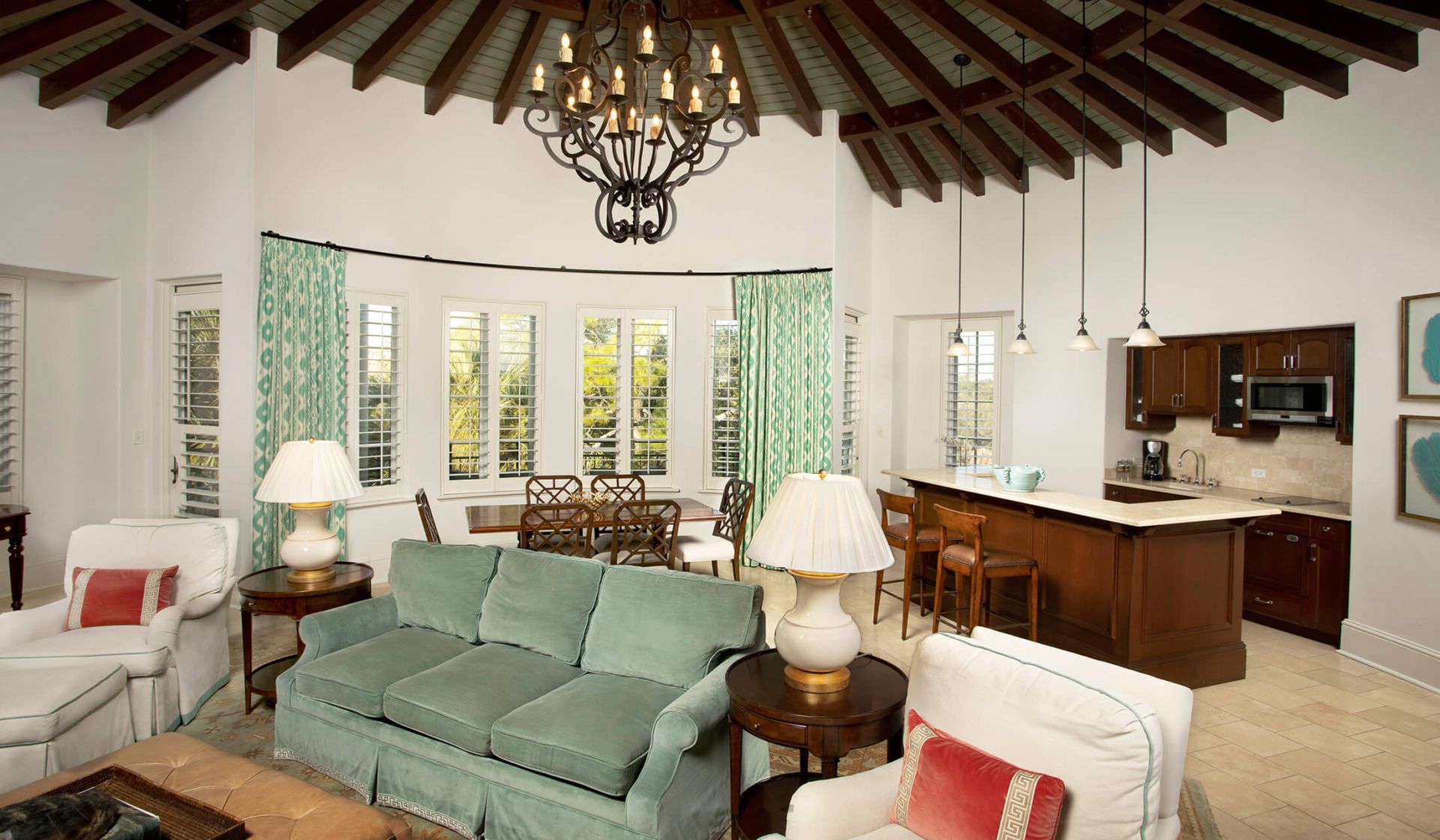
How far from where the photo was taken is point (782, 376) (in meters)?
7.07

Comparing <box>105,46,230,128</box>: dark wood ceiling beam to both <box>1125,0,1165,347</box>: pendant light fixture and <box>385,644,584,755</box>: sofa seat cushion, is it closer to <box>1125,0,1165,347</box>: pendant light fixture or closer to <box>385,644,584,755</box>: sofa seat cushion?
<box>385,644,584,755</box>: sofa seat cushion

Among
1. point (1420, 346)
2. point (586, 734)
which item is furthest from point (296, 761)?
point (1420, 346)

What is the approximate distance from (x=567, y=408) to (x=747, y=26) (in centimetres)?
344

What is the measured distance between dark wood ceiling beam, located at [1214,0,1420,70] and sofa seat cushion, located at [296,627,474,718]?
4869 millimetres

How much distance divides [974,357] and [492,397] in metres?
4.62

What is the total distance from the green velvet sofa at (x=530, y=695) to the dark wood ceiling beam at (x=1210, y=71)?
4.21 m

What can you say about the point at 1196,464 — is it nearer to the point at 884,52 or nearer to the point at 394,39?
the point at 884,52

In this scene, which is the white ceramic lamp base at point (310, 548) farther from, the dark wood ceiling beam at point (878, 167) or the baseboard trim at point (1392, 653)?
the baseboard trim at point (1392, 653)

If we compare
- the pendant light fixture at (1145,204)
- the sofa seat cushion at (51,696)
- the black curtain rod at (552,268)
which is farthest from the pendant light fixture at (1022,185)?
the sofa seat cushion at (51,696)

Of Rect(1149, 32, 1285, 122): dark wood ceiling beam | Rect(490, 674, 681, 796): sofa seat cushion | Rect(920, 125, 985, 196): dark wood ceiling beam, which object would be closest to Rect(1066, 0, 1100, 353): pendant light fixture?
Rect(1149, 32, 1285, 122): dark wood ceiling beam

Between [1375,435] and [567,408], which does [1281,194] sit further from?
[567,408]

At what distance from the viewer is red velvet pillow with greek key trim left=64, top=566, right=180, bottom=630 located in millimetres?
3740

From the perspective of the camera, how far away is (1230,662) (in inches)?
176

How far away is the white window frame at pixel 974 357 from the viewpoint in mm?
7605
